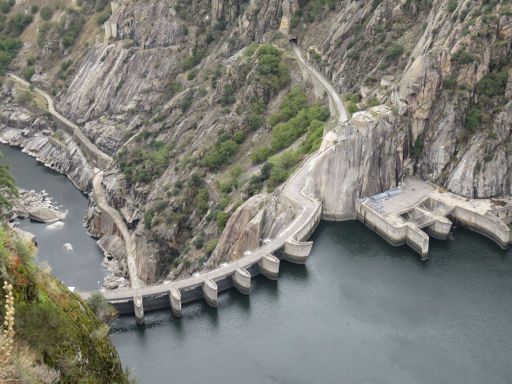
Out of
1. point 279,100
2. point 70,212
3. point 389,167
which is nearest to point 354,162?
point 389,167

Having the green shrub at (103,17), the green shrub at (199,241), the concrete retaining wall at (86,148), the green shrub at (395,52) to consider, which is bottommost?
the concrete retaining wall at (86,148)

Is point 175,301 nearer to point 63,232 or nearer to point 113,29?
point 63,232

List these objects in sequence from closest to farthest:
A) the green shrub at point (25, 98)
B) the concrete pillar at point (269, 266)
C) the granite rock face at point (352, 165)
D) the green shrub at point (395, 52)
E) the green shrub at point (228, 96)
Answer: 1. the concrete pillar at point (269, 266)
2. the granite rock face at point (352, 165)
3. the green shrub at point (395, 52)
4. the green shrub at point (228, 96)
5. the green shrub at point (25, 98)

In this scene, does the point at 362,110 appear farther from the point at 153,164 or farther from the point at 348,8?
the point at 153,164

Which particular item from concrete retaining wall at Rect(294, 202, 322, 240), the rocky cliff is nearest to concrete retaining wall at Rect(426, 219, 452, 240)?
the rocky cliff

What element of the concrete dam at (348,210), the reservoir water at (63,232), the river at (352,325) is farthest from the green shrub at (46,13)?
the river at (352,325)

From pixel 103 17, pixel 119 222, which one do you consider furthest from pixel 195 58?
pixel 119 222

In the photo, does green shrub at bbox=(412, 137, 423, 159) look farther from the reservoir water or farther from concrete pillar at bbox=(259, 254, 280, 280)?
the reservoir water

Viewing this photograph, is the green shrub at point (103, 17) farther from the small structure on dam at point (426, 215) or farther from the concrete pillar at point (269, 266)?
the concrete pillar at point (269, 266)
